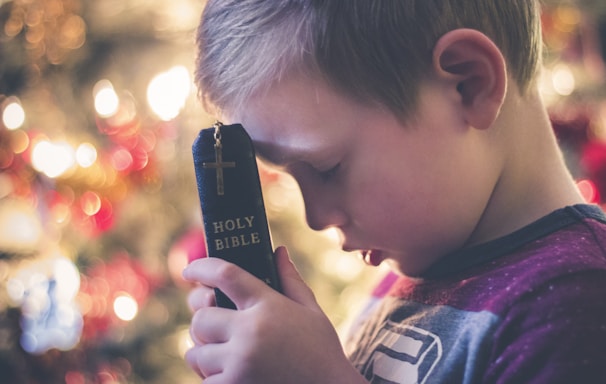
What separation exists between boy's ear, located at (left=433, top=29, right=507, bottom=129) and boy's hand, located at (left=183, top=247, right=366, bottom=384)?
0.66 feet

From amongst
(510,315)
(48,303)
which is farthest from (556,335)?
(48,303)

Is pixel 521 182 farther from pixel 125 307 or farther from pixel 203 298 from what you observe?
pixel 125 307

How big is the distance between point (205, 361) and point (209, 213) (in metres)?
0.11

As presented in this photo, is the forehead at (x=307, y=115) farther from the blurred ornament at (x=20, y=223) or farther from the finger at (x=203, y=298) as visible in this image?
the blurred ornament at (x=20, y=223)

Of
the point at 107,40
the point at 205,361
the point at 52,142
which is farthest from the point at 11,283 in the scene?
the point at 205,361

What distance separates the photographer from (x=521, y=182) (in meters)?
0.51

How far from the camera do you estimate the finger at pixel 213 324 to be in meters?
0.46

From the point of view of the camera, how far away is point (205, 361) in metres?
0.46

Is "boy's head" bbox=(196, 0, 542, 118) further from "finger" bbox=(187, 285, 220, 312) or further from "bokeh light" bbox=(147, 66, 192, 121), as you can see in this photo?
"bokeh light" bbox=(147, 66, 192, 121)

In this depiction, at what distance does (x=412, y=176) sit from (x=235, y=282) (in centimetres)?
16

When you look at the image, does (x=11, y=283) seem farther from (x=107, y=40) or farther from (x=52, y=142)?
(x=107, y=40)

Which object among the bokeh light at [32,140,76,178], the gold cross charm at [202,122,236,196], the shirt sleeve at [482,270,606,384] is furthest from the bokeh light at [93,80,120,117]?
the shirt sleeve at [482,270,606,384]

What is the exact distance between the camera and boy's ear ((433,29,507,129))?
47cm

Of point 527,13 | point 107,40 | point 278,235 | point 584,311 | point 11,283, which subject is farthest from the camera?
point 278,235
